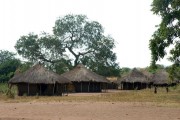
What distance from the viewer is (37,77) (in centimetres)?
3762

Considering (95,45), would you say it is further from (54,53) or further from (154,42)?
(154,42)

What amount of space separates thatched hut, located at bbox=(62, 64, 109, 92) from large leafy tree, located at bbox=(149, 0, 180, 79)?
20.8m

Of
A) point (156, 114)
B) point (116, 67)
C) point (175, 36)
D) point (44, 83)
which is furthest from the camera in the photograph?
point (116, 67)

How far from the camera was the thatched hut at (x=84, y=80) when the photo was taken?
48784 millimetres

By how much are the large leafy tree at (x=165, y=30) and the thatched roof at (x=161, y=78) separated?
25618mm

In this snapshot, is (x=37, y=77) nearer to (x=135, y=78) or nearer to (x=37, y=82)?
(x=37, y=82)

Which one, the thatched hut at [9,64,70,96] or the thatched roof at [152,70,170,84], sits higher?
the thatched roof at [152,70,170,84]

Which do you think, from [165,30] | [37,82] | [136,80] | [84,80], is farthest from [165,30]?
[136,80]

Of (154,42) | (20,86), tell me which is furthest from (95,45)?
(154,42)

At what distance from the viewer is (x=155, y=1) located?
28.2 metres

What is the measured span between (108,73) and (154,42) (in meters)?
36.7

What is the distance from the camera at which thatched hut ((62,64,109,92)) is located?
48.8 m

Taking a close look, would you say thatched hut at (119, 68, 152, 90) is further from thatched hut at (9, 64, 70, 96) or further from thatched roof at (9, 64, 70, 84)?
thatched roof at (9, 64, 70, 84)

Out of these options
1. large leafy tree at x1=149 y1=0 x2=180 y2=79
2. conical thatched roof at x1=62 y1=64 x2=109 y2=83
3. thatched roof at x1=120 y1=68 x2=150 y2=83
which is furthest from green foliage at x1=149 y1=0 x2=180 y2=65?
thatched roof at x1=120 y1=68 x2=150 y2=83
